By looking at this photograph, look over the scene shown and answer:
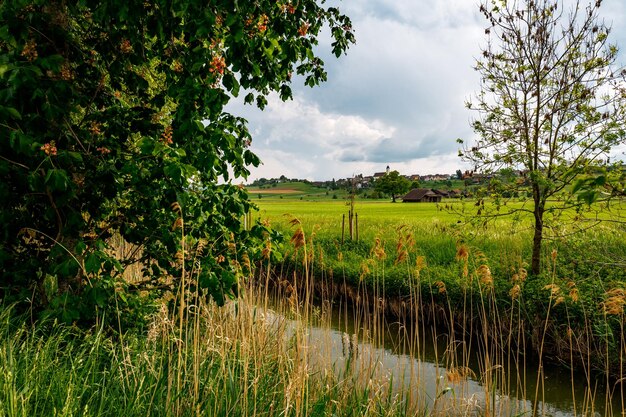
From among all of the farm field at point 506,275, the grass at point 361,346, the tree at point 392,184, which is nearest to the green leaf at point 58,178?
the grass at point 361,346

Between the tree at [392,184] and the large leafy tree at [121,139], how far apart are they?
7795 cm

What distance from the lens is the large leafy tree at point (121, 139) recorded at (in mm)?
3354

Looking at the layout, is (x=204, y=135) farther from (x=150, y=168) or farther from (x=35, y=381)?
(x=35, y=381)

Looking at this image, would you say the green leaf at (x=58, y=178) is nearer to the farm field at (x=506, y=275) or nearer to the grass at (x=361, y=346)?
the grass at (x=361, y=346)

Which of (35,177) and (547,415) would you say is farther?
(547,415)

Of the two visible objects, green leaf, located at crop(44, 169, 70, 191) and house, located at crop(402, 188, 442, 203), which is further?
house, located at crop(402, 188, 442, 203)

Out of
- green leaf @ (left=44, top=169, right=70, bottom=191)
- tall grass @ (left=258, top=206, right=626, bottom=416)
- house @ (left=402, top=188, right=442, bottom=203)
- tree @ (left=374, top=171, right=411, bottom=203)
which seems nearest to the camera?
green leaf @ (left=44, top=169, right=70, bottom=191)

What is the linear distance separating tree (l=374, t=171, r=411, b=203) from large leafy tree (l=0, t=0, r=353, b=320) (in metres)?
77.9

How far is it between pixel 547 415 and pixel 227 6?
704 centimetres

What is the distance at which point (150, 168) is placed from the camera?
12.4 feet

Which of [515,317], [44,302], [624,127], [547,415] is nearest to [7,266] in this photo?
[44,302]

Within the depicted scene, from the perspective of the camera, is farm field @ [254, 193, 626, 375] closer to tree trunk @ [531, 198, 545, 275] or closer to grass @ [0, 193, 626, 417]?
grass @ [0, 193, 626, 417]

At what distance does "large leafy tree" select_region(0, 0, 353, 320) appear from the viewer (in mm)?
3354

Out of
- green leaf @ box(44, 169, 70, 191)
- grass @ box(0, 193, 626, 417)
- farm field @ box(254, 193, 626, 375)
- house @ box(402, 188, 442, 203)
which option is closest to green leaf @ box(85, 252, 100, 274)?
green leaf @ box(44, 169, 70, 191)
